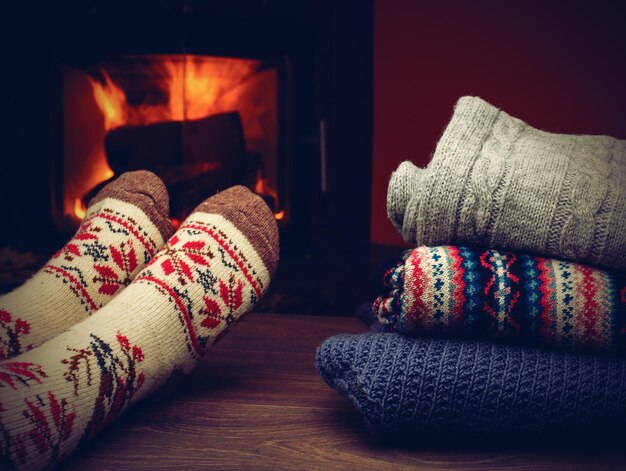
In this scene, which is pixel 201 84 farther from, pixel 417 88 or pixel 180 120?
pixel 417 88

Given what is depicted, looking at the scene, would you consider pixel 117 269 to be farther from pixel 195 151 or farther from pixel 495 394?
pixel 195 151

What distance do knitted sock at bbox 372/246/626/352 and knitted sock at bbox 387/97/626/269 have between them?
20 millimetres

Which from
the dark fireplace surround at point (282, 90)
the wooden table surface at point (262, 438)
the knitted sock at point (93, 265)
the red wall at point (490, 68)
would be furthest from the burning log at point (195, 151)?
the wooden table surface at point (262, 438)

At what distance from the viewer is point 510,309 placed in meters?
0.60

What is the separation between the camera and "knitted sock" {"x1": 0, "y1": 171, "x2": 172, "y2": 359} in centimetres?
72

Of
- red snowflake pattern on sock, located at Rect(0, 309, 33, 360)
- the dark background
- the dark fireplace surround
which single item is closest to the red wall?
the dark background

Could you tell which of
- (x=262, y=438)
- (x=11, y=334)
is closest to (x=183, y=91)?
(x=11, y=334)

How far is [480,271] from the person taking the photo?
23.8 inches

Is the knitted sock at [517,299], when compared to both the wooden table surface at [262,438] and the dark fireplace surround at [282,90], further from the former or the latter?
the dark fireplace surround at [282,90]

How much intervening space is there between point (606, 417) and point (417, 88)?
4.13 ft

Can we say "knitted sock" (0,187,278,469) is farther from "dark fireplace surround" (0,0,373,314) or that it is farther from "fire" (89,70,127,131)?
"fire" (89,70,127,131)

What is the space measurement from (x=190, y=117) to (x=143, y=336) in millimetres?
1079

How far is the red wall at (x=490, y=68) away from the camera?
1551 millimetres

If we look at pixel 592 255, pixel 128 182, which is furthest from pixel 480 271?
pixel 128 182
